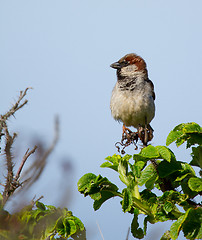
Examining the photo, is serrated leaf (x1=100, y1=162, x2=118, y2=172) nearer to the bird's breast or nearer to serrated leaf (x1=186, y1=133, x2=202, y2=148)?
serrated leaf (x1=186, y1=133, x2=202, y2=148)

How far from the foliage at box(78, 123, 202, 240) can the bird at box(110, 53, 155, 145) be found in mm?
2589

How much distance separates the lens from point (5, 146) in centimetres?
140

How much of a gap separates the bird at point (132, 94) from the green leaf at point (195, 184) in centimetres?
282

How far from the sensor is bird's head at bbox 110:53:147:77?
17.7 feet

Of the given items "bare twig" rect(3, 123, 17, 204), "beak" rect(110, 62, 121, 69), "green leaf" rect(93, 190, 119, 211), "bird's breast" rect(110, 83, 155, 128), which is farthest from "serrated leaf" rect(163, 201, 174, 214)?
"beak" rect(110, 62, 121, 69)

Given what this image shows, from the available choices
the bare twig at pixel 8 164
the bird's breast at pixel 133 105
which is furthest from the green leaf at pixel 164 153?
the bird's breast at pixel 133 105

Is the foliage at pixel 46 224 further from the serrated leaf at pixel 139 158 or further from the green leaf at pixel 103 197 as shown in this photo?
the serrated leaf at pixel 139 158

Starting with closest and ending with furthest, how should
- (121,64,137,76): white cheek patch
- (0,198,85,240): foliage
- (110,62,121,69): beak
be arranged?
(0,198,85,240): foliage
(121,64,137,76): white cheek patch
(110,62,121,69): beak

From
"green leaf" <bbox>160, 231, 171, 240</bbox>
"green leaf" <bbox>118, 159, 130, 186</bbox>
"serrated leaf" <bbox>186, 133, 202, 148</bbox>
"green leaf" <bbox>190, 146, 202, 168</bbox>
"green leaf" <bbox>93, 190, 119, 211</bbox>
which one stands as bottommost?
"green leaf" <bbox>160, 231, 171, 240</bbox>

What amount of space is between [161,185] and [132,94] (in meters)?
2.81

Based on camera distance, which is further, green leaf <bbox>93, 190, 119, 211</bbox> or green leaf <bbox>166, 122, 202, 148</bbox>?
green leaf <bbox>93, 190, 119, 211</bbox>

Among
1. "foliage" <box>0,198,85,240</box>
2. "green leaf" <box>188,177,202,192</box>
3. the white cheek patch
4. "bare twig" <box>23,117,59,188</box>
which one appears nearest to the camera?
"bare twig" <box>23,117,59,188</box>

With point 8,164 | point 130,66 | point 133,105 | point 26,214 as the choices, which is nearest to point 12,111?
point 8,164

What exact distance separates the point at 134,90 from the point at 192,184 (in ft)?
10.4
